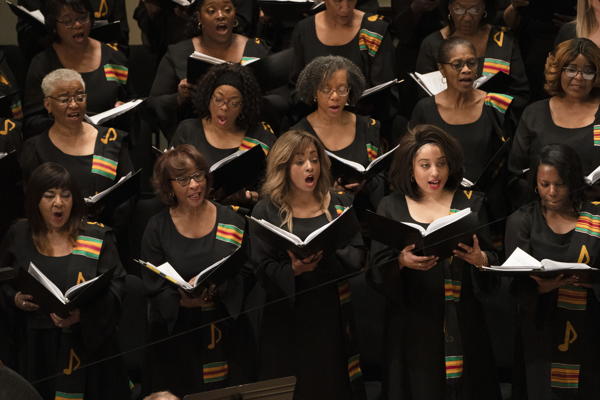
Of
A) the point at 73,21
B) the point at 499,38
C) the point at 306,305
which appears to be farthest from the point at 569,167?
the point at 73,21

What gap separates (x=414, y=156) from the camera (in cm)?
426

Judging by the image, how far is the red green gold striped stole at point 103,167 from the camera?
189 inches

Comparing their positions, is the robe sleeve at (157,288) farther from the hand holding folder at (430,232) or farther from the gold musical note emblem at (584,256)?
the gold musical note emblem at (584,256)

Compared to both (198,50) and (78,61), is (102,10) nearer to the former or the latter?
(78,61)

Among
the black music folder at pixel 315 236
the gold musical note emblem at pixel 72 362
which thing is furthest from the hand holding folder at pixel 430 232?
the gold musical note emblem at pixel 72 362

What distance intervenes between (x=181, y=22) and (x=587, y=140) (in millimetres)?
2169

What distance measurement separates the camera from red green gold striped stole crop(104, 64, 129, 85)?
5.35 m

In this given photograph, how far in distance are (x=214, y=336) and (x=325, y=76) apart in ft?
4.12

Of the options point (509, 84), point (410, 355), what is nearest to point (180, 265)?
point (410, 355)

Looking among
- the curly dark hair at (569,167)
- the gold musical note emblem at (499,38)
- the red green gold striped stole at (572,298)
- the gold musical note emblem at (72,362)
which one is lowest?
the gold musical note emblem at (72,362)

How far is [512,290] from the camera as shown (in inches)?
159

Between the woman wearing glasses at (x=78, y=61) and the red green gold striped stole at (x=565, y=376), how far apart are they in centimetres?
240

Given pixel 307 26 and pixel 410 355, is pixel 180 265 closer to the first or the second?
pixel 410 355

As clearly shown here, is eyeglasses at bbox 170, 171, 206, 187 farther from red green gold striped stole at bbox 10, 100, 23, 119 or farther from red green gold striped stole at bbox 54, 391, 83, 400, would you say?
red green gold striped stole at bbox 10, 100, 23, 119
